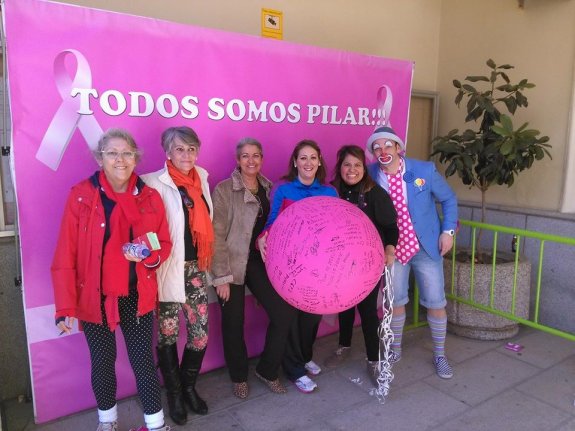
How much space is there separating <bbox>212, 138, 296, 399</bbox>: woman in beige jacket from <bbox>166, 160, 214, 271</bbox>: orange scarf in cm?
14

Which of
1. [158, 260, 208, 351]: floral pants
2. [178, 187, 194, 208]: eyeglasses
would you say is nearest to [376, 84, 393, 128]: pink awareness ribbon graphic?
[178, 187, 194, 208]: eyeglasses

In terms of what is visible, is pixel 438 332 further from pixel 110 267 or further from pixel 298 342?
pixel 110 267

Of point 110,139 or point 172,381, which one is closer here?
point 110,139

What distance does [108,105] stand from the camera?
107 inches

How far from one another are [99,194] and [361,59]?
2.56 meters

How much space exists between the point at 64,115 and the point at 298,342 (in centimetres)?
211

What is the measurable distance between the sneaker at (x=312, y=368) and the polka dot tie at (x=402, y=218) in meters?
1.09

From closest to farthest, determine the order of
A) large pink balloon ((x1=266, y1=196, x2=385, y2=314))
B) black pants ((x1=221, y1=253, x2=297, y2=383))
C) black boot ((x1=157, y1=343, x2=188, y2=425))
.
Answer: large pink balloon ((x1=266, y1=196, x2=385, y2=314)) → black boot ((x1=157, y1=343, x2=188, y2=425)) → black pants ((x1=221, y1=253, x2=297, y2=383))

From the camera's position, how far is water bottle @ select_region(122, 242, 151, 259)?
7.47ft

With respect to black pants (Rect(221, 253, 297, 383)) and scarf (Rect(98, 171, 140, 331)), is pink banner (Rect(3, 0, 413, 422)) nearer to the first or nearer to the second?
black pants (Rect(221, 253, 297, 383))

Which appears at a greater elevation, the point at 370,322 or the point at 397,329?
the point at 370,322

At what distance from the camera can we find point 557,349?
3896mm

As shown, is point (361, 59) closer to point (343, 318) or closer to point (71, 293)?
point (343, 318)

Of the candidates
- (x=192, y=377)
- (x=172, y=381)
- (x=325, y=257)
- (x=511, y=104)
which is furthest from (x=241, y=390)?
(x=511, y=104)
